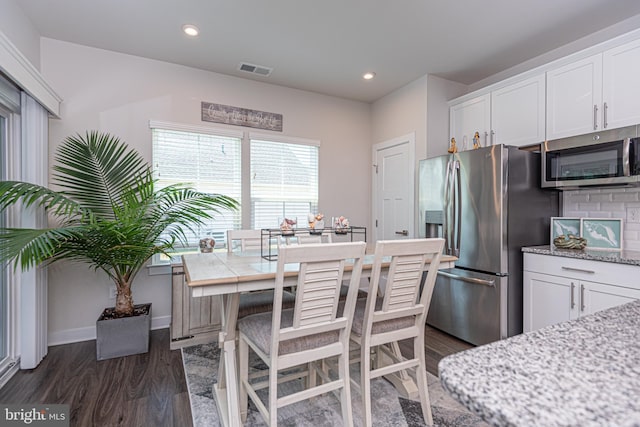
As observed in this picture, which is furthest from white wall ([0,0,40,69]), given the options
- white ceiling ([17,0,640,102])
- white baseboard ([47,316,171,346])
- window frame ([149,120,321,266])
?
white baseboard ([47,316,171,346])

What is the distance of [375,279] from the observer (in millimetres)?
1600

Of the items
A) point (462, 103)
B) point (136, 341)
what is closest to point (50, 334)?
point (136, 341)

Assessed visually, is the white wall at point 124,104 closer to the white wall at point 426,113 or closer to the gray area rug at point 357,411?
the white wall at point 426,113

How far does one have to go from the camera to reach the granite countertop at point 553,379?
435 mm

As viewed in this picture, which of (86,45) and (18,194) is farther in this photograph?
(86,45)

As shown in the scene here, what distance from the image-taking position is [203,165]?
347 centimetres

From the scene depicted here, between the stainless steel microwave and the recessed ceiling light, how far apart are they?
3.15 m

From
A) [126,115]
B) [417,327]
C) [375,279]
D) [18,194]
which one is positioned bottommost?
[417,327]

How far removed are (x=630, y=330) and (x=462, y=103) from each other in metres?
3.17

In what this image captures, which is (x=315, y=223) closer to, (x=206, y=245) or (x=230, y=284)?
(x=230, y=284)

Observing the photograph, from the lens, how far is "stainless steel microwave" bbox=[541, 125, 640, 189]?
218 cm

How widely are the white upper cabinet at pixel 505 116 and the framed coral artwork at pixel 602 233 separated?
80 cm

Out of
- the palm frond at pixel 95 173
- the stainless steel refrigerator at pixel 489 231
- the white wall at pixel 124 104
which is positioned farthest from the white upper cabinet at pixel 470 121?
the palm frond at pixel 95 173

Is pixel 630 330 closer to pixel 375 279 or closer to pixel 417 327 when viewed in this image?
pixel 375 279
